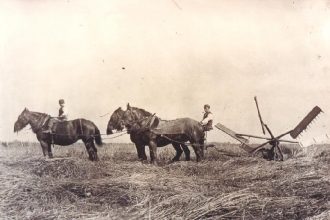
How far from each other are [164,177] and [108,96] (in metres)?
1.19

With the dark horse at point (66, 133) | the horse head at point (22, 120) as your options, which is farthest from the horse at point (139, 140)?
the horse head at point (22, 120)

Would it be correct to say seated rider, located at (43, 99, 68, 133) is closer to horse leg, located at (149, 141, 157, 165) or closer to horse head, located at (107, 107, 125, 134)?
horse head, located at (107, 107, 125, 134)

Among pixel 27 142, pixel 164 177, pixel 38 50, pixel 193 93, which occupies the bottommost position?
pixel 164 177

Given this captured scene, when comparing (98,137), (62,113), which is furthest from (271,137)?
(62,113)

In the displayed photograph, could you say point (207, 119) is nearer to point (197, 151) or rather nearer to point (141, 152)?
point (197, 151)

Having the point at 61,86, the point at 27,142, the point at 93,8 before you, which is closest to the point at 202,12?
the point at 93,8

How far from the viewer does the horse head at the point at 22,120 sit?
5126 mm

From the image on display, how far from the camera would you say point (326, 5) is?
5.20 m

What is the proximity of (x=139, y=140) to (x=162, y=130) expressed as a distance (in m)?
0.34

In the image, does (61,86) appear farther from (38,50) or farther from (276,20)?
(276,20)

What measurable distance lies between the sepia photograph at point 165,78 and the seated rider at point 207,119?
18 millimetres

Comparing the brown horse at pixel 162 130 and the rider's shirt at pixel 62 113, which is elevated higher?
the rider's shirt at pixel 62 113

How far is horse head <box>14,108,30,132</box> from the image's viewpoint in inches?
202

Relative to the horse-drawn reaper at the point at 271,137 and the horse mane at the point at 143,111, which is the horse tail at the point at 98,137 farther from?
the horse-drawn reaper at the point at 271,137
